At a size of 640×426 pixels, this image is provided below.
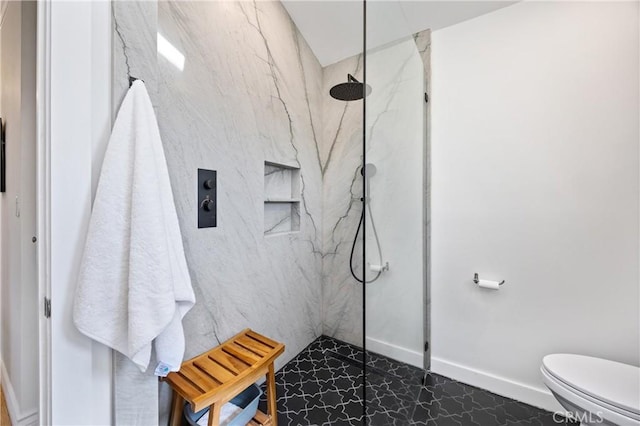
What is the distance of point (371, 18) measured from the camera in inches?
48.4

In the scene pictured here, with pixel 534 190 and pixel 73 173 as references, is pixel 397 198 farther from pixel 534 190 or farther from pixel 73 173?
pixel 73 173

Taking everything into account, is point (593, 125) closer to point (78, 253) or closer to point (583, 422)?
point (583, 422)

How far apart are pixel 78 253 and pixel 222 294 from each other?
0.77 m

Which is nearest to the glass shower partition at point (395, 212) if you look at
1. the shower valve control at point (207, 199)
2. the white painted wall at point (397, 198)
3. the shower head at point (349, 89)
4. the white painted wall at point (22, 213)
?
the white painted wall at point (397, 198)

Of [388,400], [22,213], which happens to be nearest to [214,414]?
[388,400]

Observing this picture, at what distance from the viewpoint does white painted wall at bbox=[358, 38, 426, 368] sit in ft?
4.33

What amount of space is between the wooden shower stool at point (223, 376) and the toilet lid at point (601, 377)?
136 cm

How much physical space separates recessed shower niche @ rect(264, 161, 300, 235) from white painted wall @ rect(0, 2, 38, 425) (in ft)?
3.85

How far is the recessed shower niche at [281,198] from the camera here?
186cm

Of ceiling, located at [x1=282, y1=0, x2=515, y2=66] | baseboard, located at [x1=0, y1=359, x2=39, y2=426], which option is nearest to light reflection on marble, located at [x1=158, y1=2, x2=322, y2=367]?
ceiling, located at [x1=282, y1=0, x2=515, y2=66]

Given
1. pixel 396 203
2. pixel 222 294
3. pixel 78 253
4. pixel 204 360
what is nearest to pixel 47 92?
pixel 78 253

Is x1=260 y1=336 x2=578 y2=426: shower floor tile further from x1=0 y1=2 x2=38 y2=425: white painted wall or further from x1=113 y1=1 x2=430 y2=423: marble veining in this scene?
x1=0 y1=2 x2=38 y2=425: white painted wall

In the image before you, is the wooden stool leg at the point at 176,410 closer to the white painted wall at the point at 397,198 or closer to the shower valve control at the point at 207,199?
the shower valve control at the point at 207,199

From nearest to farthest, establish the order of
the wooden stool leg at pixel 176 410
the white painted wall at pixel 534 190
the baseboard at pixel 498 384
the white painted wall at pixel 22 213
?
the wooden stool leg at pixel 176 410 < the white painted wall at pixel 22 213 < the white painted wall at pixel 534 190 < the baseboard at pixel 498 384
